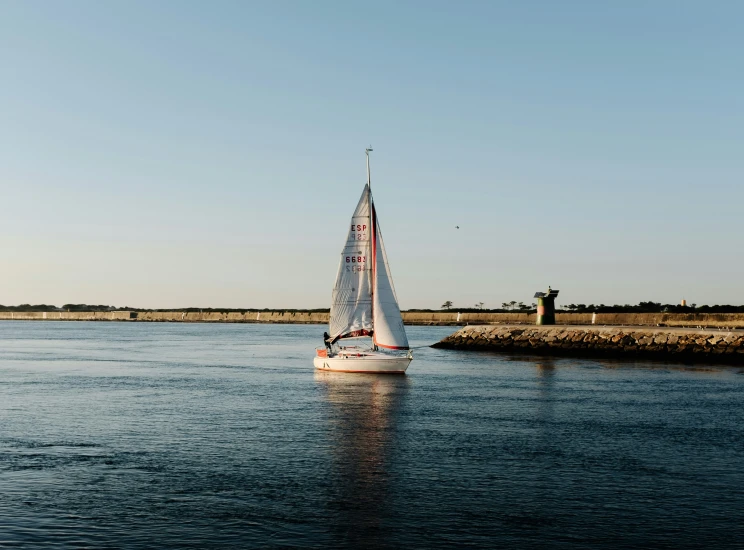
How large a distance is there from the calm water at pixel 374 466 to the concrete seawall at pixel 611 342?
61.5ft

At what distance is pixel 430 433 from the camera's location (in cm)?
2677

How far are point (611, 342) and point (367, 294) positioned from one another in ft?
96.7

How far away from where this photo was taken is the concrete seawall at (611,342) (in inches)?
2389

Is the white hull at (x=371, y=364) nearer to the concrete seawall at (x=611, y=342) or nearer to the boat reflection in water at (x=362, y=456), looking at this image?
the boat reflection in water at (x=362, y=456)

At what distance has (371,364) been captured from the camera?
4903 centimetres

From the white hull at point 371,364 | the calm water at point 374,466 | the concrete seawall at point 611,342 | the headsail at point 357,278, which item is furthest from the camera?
the concrete seawall at point 611,342

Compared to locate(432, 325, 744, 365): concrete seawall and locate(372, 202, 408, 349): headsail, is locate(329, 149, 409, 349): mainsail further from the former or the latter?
locate(432, 325, 744, 365): concrete seawall

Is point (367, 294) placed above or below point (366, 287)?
below

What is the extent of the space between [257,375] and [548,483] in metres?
35.6

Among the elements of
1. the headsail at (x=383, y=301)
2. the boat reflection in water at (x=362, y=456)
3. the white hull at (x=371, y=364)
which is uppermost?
the headsail at (x=383, y=301)

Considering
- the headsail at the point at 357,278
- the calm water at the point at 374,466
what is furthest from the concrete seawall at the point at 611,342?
the headsail at the point at 357,278

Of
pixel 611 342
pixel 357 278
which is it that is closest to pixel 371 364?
pixel 357 278

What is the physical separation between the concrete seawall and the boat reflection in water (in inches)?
1166

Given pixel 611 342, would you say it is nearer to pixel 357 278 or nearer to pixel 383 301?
pixel 383 301
